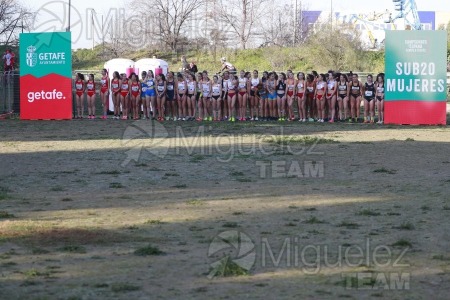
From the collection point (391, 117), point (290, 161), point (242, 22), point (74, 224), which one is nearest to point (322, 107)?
point (391, 117)

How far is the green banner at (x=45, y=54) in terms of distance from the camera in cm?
3203

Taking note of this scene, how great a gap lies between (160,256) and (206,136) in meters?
15.6

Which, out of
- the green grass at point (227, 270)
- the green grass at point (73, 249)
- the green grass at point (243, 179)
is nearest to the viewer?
the green grass at point (227, 270)

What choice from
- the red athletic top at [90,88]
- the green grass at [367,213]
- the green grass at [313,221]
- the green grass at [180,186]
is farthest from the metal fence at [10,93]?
the green grass at [313,221]

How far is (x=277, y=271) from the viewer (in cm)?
947

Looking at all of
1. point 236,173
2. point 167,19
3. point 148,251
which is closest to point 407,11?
point 167,19

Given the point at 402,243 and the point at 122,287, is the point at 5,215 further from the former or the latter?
the point at 402,243

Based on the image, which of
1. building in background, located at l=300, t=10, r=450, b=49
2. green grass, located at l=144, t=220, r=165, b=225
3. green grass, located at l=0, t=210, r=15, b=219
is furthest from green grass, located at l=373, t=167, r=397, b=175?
building in background, located at l=300, t=10, r=450, b=49

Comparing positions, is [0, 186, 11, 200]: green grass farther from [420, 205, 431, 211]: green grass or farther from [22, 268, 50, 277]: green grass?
[420, 205, 431, 211]: green grass

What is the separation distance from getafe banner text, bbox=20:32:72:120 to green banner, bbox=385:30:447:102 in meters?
11.5

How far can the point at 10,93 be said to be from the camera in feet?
116

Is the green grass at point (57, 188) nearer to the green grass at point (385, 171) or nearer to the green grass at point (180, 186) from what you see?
the green grass at point (180, 186)

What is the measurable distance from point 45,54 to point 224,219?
21007mm

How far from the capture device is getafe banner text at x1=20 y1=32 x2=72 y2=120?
32062 millimetres
